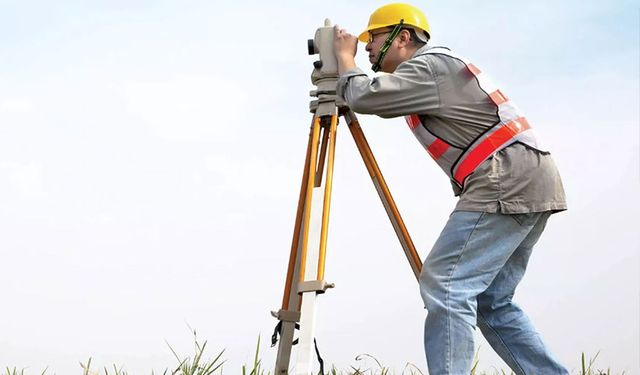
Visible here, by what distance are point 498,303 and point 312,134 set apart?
4.44 ft

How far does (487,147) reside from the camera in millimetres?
4070

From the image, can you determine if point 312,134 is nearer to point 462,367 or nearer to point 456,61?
point 456,61

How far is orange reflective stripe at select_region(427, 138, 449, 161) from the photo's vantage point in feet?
13.8

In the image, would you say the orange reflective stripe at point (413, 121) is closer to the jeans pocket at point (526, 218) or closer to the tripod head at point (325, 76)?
the tripod head at point (325, 76)

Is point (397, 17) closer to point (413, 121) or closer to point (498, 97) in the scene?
point (413, 121)

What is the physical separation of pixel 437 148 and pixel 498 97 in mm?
398

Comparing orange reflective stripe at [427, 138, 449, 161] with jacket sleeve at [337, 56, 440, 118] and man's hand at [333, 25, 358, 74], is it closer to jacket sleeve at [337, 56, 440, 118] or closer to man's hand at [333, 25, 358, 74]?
jacket sleeve at [337, 56, 440, 118]

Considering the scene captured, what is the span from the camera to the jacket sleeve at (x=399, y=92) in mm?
4051

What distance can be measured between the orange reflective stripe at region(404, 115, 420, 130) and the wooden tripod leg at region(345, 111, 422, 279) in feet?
0.85

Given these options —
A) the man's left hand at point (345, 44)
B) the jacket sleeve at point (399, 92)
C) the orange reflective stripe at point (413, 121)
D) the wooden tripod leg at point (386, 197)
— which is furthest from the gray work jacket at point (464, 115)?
the wooden tripod leg at point (386, 197)

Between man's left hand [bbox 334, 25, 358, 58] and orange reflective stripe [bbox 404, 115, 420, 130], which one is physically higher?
man's left hand [bbox 334, 25, 358, 58]

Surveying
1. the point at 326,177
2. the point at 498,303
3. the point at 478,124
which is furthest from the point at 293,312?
the point at 478,124

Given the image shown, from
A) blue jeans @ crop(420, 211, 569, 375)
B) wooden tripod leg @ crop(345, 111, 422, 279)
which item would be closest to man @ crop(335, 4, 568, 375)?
blue jeans @ crop(420, 211, 569, 375)

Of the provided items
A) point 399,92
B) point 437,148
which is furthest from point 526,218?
point 399,92
